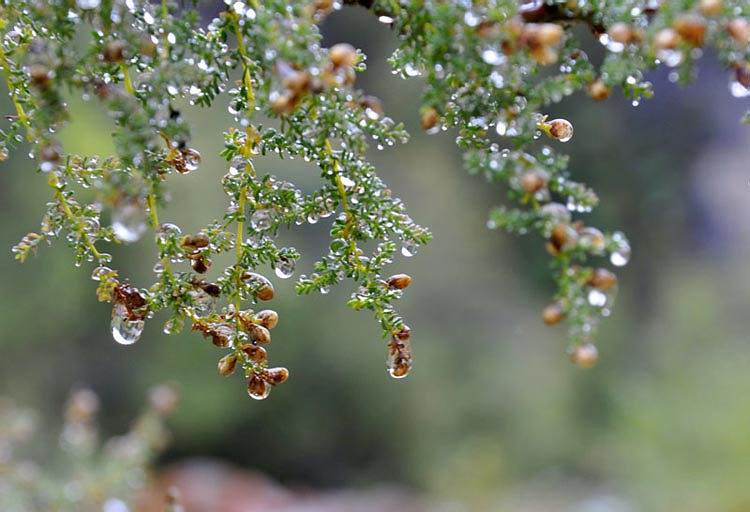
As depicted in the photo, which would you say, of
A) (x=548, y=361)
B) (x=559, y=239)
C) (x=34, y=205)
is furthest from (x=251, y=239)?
(x=548, y=361)

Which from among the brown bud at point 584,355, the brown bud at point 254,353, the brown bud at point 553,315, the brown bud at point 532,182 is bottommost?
the brown bud at point 584,355

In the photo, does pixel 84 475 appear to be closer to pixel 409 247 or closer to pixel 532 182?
pixel 409 247

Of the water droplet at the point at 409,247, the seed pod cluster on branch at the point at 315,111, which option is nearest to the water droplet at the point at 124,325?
the seed pod cluster on branch at the point at 315,111

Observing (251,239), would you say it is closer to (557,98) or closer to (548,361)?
(557,98)

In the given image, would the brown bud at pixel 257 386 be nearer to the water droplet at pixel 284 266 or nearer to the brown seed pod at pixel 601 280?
the water droplet at pixel 284 266

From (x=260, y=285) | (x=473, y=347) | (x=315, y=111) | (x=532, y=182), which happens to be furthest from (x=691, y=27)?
(x=473, y=347)

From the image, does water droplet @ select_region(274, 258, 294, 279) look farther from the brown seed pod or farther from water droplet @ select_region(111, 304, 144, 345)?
the brown seed pod

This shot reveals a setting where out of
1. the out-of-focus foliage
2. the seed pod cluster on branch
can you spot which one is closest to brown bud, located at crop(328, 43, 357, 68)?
the seed pod cluster on branch
